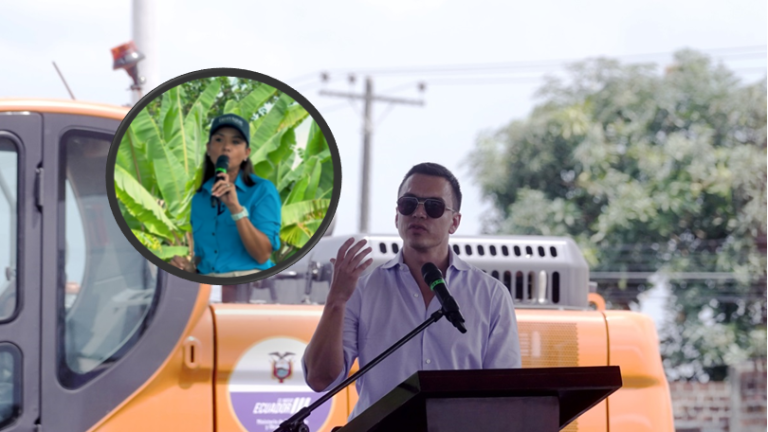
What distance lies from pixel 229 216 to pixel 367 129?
1562 cm

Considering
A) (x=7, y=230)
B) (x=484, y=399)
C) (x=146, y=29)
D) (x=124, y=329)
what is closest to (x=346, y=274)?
(x=484, y=399)

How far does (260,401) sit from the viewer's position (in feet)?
10.3

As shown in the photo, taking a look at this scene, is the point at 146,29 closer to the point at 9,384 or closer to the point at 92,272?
the point at 92,272

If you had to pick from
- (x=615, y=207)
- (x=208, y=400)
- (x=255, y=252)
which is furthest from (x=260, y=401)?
(x=615, y=207)

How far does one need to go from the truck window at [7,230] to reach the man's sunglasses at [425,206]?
1246 mm

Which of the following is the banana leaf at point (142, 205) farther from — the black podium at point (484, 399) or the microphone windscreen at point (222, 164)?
the black podium at point (484, 399)

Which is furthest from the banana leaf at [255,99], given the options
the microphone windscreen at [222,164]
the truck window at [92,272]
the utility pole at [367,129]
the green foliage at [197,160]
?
the utility pole at [367,129]

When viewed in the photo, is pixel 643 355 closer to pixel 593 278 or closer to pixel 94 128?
pixel 94 128

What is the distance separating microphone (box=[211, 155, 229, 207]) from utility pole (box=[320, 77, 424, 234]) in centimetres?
1443

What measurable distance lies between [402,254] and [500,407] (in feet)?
3.00

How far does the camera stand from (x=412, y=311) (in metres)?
2.74

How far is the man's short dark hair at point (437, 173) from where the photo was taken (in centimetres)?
271

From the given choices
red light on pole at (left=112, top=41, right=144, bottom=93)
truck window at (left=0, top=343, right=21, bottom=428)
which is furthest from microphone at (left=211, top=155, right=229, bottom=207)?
red light on pole at (left=112, top=41, right=144, bottom=93)

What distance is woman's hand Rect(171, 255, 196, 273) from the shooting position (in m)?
2.47
